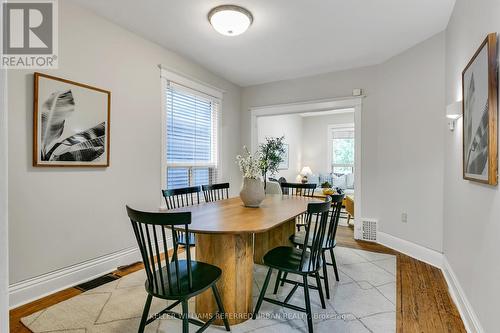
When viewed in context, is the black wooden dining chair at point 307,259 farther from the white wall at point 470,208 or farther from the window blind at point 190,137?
the window blind at point 190,137

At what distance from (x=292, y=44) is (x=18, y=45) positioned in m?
2.75

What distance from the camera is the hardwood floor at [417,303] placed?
1.97 meters

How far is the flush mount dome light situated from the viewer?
2543 millimetres

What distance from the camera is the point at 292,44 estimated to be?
11.2 ft

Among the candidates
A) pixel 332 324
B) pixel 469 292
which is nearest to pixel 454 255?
pixel 469 292

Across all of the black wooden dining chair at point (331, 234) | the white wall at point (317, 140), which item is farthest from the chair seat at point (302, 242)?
the white wall at point (317, 140)

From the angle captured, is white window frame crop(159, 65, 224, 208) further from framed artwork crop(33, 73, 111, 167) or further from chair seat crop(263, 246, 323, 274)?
chair seat crop(263, 246, 323, 274)

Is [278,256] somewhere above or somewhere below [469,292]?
above

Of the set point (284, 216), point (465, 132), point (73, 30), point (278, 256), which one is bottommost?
point (278, 256)

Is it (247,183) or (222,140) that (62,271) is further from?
(222,140)

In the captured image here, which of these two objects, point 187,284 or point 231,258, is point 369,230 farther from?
point 187,284

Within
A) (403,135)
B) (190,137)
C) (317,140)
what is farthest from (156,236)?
(317,140)

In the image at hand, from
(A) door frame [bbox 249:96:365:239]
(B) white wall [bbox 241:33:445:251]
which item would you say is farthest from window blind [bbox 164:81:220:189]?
(B) white wall [bbox 241:33:445:251]

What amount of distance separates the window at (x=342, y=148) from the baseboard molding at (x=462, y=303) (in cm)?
557
